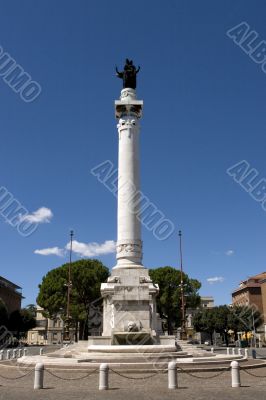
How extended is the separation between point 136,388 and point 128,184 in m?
20.6

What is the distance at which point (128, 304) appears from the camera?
3023 centimetres

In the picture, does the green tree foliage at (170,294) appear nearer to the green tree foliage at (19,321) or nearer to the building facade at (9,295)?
the green tree foliage at (19,321)

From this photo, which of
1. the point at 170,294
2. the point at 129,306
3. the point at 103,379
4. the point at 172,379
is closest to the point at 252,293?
the point at 170,294

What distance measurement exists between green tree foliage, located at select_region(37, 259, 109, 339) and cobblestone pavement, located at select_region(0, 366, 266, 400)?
4190cm

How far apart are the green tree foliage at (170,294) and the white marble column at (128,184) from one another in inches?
1295

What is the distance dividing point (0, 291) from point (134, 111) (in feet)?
242

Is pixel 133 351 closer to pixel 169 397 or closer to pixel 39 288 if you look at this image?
pixel 169 397

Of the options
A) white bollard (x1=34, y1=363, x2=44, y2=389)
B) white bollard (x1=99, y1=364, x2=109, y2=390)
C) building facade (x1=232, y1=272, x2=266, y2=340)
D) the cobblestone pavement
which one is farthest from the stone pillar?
building facade (x1=232, y1=272, x2=266, y2=340)

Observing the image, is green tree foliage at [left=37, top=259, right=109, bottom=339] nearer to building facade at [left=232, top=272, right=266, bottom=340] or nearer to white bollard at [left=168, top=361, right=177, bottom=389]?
white bollard at [left=168, top=361, right=177, bottom=389]

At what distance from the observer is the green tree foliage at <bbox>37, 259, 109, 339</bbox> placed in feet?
202

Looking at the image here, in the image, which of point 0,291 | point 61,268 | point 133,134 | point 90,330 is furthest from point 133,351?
point 0,291

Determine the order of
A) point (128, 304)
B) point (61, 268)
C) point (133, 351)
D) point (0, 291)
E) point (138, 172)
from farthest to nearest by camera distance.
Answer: point (0, 291), point (61, 268), point (138, 172), point (128, 304), point (133, 351)

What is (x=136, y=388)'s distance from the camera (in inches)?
636

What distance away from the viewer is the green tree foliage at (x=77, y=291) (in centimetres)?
6166
